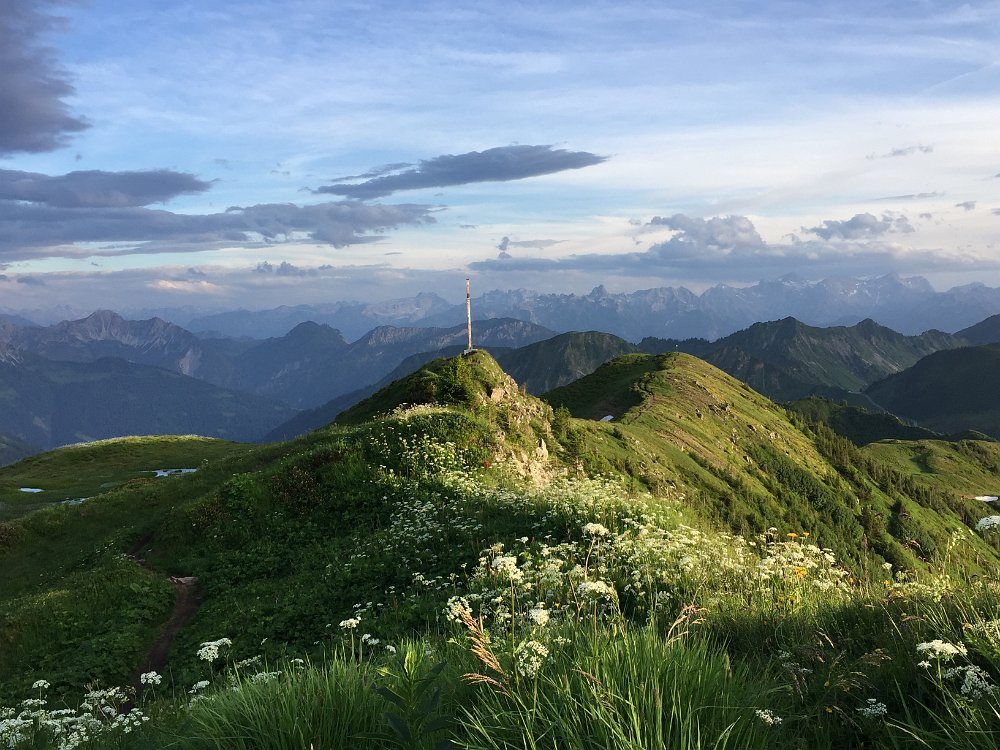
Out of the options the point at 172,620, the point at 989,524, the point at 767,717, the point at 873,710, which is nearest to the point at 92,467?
the point at 172,620

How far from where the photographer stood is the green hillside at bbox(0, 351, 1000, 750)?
15.1 ft

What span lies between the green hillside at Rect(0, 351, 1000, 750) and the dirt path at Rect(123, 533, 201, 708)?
96 millimetres

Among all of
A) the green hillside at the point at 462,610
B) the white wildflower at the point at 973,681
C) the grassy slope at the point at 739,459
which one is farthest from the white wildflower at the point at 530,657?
the grassy slope at the point at 739,459

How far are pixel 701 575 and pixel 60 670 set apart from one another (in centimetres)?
1522

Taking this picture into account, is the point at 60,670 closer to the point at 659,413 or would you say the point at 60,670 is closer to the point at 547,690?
the point at 547,690

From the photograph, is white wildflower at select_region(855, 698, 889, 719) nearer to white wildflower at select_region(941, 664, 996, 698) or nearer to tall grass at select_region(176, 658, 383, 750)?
white wildflower at select_region(941, 664, 996, 698)

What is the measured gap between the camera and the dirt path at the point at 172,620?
1434 centimetres

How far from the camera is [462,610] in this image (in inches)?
241

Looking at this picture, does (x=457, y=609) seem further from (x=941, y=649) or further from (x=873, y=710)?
(x=941, y=649)

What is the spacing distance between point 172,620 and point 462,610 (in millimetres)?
14956

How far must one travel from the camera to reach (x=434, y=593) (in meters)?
11.9

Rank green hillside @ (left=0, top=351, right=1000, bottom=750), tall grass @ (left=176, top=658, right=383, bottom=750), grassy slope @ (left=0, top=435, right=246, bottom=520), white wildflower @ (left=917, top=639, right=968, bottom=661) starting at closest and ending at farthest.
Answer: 1. white wildflower @ (left=917, top=639, right=968, bottom=661)
2. green hillside @ (left=0, top=351, right=1000, bottom=750)
3. tall grass @ (left=176, top=658, right=383, bottom=750)
4. grassy slope @ (left=0, top=435, right=246, bottom=520)

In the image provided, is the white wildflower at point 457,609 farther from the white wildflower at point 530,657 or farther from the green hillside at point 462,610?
the white wildflower at point 530,657

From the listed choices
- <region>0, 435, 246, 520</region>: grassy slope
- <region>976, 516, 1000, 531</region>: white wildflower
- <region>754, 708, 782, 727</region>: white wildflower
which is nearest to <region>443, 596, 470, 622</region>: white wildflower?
<region>754, 708, 782, 727</region>: white wildflower
